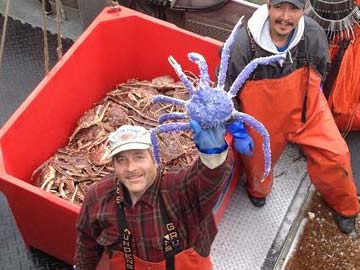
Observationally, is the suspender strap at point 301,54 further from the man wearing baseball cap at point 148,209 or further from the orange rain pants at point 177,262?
the orange rain pants at point 177,262

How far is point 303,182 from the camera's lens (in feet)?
13.7

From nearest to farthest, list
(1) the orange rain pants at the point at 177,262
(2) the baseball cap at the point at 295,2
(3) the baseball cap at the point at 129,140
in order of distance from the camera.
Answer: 1. (3) the baseball cap at the point at 129,140
2. (1) the orange rain pants at the point at 177,262
3. (2) the baseball cap at the point at 295,2

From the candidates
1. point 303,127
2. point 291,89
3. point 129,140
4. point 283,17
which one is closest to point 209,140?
point 129,140

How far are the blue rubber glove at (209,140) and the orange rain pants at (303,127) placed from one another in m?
1.11

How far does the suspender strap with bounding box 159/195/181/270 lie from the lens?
8.22ft

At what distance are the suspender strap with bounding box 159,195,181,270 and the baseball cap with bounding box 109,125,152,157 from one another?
269mm

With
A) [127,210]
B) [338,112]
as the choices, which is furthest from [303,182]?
[127,210]

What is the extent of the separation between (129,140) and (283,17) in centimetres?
119

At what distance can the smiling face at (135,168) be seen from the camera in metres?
2.39

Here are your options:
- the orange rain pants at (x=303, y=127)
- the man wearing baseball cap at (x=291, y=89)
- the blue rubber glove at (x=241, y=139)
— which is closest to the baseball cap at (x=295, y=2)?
the man wearing baseball cap at (x=291, y=89)

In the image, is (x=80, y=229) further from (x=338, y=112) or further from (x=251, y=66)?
(x=338, y=112)

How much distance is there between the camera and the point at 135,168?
239 centimetres

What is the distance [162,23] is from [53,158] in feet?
3.80

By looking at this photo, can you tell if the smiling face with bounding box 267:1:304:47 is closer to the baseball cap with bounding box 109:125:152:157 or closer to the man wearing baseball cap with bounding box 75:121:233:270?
the man wearing baseball cap with bounding box 75:121:233:270
